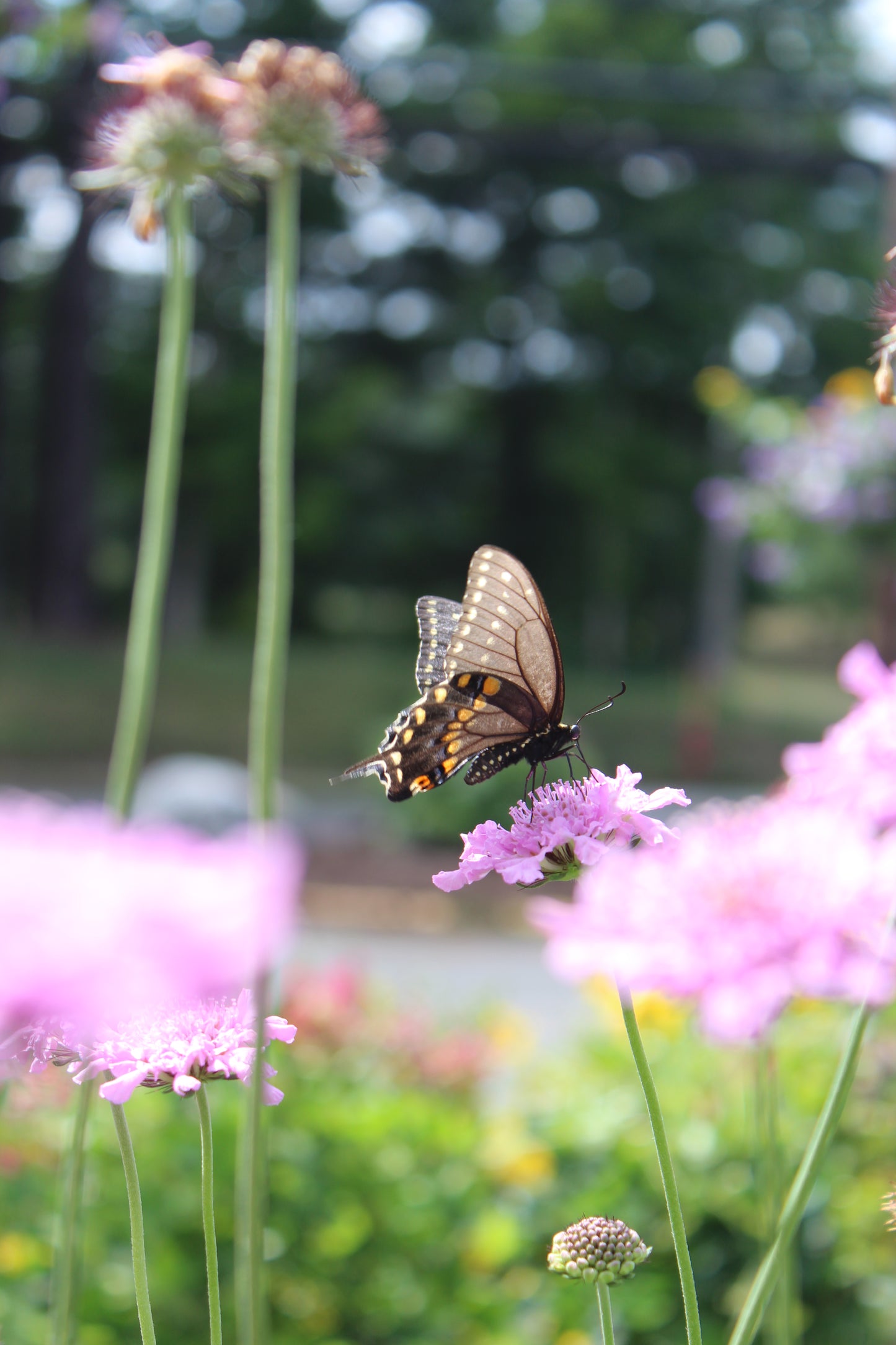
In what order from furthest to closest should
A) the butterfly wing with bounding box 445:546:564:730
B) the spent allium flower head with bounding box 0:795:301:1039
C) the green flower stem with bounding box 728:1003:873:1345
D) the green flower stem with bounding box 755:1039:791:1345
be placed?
the butterfly wing with bounding box 445:546:564:730, the green flower stem with bounding box 755:1039:791:1345, the green flower stem with bounding box 728:1003:873:1345, the spent allium flower head with bounding box 0:795:301:1039

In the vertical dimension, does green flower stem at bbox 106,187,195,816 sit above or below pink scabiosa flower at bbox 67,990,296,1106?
above

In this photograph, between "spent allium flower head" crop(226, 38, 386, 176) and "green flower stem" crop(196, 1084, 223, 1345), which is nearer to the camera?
"green flower stem" crop(196, 1084, 223, 1345)

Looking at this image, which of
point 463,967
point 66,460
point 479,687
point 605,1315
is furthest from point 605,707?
point 66,460

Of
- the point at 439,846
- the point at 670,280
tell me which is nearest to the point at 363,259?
the point at 670,280

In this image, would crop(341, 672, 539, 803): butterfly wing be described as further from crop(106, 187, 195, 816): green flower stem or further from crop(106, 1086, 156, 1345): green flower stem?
crop(106, 1086, 156, 1345): green flower stem

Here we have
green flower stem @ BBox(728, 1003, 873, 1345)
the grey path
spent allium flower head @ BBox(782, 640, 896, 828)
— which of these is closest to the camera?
green flower stem @ BBox(728, 1003, 873, 1345)

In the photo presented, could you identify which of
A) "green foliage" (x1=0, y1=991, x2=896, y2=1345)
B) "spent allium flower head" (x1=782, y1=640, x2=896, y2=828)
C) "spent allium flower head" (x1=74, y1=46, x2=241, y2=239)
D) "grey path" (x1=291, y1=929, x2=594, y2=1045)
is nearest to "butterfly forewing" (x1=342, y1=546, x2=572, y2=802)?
"spent allium flower head" (x1=782, y1=640, x2=896, y2=828)
